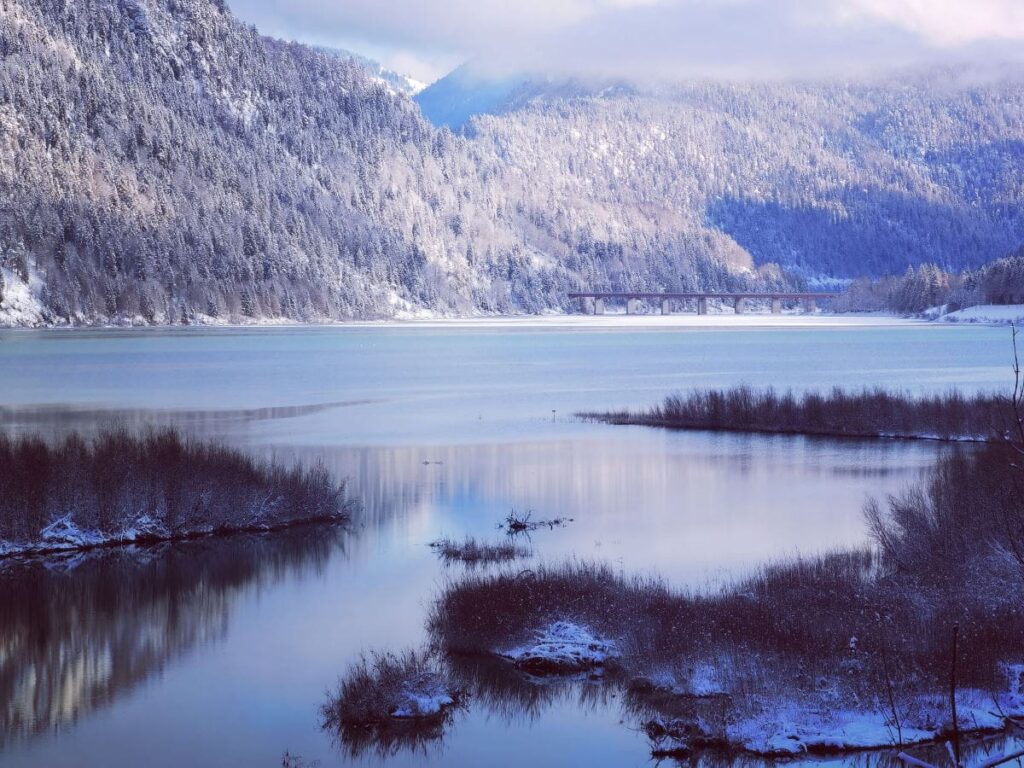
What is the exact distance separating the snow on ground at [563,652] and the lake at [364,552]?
2.07 ft

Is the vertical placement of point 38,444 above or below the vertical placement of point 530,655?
above

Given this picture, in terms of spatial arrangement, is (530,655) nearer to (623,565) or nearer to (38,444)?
(623,565)

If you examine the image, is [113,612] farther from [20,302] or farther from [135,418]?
[20,302]

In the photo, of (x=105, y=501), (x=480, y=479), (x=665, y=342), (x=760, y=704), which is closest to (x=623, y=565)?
(x=760, y=704)

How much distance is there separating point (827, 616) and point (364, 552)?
12.3 meters

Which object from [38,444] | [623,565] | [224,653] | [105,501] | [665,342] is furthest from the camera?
[665,342]

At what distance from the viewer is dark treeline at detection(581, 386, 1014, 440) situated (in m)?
51.4

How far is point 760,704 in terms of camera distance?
57.5 feet

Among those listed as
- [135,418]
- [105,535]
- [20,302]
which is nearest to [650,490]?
[105,535]

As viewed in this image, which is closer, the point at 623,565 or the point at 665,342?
the point at 623,565

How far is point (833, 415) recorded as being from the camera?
2167 inches

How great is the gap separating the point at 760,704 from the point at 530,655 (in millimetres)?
4066

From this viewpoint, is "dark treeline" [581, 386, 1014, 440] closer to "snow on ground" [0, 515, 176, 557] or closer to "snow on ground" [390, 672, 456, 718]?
"snow on ground" [0, 515, 176, 557]

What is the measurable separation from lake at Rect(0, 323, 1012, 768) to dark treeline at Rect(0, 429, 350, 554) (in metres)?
1.06
